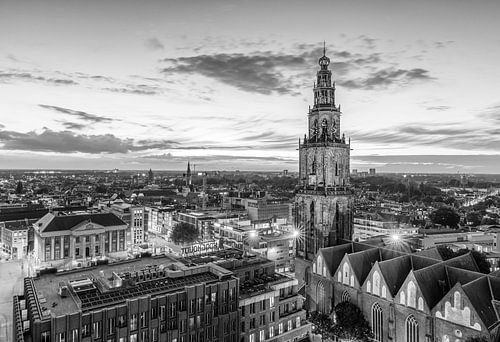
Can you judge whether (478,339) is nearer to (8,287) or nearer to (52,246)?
(8,287)

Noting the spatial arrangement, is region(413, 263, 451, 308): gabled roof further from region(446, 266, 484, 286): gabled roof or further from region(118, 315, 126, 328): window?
region(118, 315, 126, 328): window

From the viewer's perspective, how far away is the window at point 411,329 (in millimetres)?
42591

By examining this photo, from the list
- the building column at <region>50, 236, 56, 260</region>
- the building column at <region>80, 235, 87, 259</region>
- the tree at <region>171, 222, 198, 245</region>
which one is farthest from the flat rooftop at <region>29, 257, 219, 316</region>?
the tree at <region>171, 222, 198, 245</region>

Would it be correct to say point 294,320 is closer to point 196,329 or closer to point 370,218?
point 196,329

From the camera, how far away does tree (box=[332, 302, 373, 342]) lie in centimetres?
4609

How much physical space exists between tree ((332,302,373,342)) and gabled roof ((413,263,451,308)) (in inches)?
376

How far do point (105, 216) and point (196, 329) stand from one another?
230 ft

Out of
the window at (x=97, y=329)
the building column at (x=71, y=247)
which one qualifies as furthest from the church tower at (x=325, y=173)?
the building column at (x=71, y=247)

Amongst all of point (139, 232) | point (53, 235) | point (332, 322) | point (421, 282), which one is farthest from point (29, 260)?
point (421, 282)

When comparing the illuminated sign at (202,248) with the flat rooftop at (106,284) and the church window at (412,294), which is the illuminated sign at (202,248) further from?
the church window at (412,294)

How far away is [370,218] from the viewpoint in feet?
423

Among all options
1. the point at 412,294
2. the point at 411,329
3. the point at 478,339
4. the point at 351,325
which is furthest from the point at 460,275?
the point at 351,325

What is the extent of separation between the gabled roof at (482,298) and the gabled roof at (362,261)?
14098mm

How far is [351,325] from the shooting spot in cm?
4616
